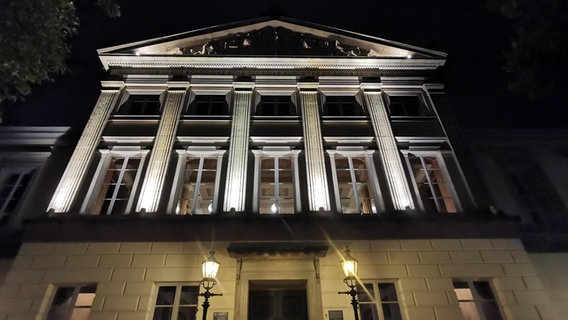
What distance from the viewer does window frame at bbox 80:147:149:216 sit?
11.2m

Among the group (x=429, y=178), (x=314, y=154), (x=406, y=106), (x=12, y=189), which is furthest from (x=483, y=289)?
(x=12, y=189)

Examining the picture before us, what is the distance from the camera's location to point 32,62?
35.0ft

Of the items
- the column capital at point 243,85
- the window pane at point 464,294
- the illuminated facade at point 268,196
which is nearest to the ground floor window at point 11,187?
→ the illuminated facade at point 268,196

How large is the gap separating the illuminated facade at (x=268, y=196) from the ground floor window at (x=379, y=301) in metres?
0.04

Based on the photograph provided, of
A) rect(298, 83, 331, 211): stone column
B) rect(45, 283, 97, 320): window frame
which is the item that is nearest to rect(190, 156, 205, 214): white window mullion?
rect(45, 283, 97, 320): window frame

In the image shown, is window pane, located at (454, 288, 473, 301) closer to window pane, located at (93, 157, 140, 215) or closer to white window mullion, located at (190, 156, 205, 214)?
white window mullion, located at (190, 156, 205, 214)

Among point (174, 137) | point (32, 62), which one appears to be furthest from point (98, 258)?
point (32, 62)

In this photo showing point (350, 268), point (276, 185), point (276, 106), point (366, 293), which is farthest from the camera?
point (276, 106)

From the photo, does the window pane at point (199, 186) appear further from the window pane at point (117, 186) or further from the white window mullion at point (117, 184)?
the white window mullion at point (117, 184)

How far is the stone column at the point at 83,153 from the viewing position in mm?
11164

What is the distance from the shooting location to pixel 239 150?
12641 millimetres

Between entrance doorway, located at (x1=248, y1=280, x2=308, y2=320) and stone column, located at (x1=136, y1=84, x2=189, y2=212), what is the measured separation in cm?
441

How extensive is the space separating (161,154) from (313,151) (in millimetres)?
5845

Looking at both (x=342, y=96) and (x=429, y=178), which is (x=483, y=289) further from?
(x=342, y=96)
